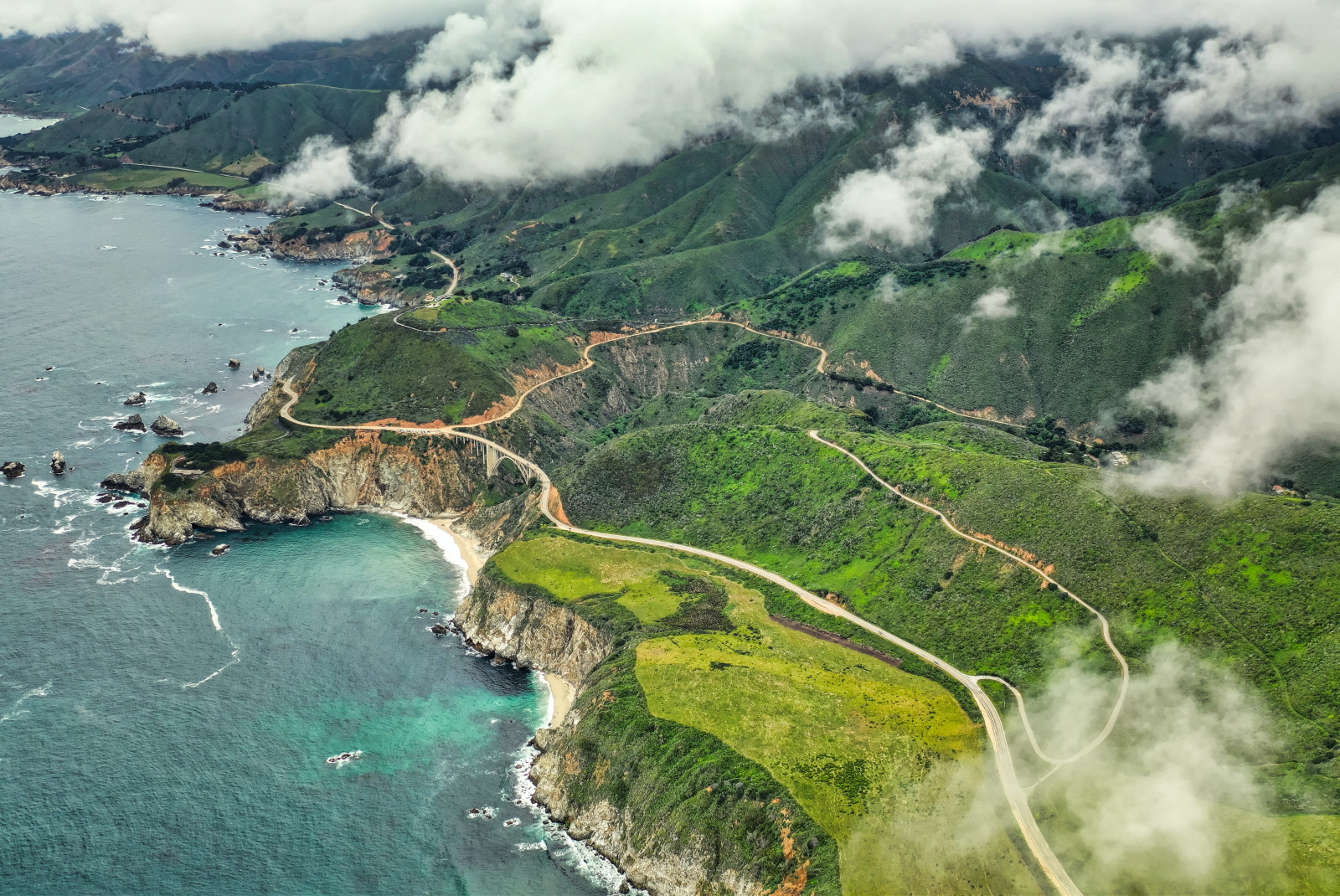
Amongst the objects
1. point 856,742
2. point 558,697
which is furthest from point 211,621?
point 856,742

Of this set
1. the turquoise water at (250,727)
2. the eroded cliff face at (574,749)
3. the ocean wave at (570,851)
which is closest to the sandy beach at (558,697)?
the eroded cliff face at (574,749)

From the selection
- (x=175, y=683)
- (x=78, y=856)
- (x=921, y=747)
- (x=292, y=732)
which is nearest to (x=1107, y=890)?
Answer: (x=921, y=747)

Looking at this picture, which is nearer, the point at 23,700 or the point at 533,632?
the point at 23,700

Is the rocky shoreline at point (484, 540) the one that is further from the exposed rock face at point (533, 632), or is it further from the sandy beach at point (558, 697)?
the sandy beach at point (558, 697)

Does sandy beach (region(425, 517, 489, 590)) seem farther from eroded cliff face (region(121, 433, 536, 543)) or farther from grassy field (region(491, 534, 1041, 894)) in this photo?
grassy field (region(491, 534, 1041, 894))

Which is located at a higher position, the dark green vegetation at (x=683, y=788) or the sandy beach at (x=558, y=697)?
the dark green vegetation at (x=683, y=788)

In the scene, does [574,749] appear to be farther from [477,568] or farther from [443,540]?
[443,540]

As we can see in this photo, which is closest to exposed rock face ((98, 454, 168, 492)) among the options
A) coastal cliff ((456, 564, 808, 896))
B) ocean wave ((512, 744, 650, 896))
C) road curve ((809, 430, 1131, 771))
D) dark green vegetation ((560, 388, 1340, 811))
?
dark green vegetation ((560, 388, 1340, 811))
